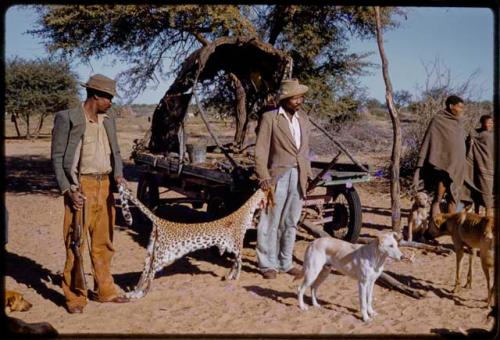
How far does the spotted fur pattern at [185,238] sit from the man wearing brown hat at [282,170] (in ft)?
0.75

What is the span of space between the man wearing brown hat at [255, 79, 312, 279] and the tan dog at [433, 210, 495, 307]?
1.66 m

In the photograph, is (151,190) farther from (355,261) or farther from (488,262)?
(488,262)

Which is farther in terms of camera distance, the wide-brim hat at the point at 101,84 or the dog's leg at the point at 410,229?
the dog's leg at the point at 410,229

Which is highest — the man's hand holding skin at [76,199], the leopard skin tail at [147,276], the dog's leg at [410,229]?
the man's hand holding skin at [76,199]

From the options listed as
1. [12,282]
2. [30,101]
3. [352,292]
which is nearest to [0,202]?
[12,282]

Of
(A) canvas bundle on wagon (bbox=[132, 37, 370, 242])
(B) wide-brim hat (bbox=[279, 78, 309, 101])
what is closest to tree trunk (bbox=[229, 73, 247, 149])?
(A) canvas bundle on wagon (bbox=[132, 37, 370, 242])

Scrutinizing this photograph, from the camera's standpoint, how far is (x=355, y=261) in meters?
5.11

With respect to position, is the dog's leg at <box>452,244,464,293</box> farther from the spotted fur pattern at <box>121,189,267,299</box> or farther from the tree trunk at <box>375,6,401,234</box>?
the spotted fur pattern at <box>121,189,267,299</box>

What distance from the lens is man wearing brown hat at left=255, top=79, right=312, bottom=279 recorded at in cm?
620

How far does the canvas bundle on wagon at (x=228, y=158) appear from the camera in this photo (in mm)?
7391

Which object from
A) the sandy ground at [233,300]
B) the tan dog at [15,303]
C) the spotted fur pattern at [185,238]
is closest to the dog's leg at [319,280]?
the sandy ground at [233,300]

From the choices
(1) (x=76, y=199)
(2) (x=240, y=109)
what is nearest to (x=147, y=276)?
(1) (x=76, y=199)

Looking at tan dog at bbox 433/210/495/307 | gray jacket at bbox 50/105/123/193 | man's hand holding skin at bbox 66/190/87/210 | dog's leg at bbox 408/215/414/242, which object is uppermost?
gray jacket at bbox 50/105/123/193

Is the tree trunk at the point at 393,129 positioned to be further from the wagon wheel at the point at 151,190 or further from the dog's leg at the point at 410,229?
the wagon wheel at the point at 151,190
